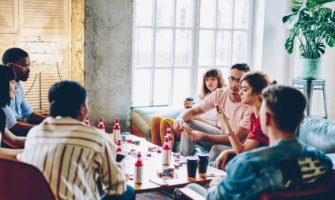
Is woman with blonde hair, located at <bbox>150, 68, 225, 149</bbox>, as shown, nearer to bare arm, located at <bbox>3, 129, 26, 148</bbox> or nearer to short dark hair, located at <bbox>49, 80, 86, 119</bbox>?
bare arm, located at <bbox>3, 129, 26, 148</bbox>

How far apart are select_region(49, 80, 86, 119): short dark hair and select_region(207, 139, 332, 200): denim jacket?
69cm

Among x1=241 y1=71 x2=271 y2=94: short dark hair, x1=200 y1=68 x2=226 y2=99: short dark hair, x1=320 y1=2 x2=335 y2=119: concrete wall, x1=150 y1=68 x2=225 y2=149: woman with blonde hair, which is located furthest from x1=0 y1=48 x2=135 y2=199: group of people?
x1=320 y1=2 x2=335 y2=119: concrete wall

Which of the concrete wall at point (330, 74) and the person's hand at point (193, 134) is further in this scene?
the concrete wall at point (330, 74)

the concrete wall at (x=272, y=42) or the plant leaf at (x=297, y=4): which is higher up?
the plant leaf at (x=297, y=4)

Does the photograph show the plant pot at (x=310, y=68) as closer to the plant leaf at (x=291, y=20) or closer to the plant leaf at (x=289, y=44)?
the plant leaf at (x=289, y=44)

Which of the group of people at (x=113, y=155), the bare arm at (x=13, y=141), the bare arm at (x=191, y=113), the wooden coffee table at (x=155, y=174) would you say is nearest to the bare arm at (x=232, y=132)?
the wooden coffee table at (x=155, y=174)

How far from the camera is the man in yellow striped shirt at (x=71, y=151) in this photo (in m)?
1.96

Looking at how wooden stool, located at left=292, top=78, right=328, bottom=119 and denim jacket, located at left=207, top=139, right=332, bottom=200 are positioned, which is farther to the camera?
wooden stool, located at left=292, top=78, right=328, bottom=119

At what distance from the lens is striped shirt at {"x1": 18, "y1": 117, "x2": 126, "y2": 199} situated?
1955 millimetres

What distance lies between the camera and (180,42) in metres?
5.49

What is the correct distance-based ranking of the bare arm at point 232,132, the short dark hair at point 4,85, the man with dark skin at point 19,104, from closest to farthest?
the short dark hair at point 4,85
the bare arm at point 232,132
the man with dark skin at point 19,104

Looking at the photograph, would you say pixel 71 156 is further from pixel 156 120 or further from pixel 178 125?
pixel 156 120

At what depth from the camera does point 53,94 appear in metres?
2.08

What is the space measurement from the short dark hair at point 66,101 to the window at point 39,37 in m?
2.38
